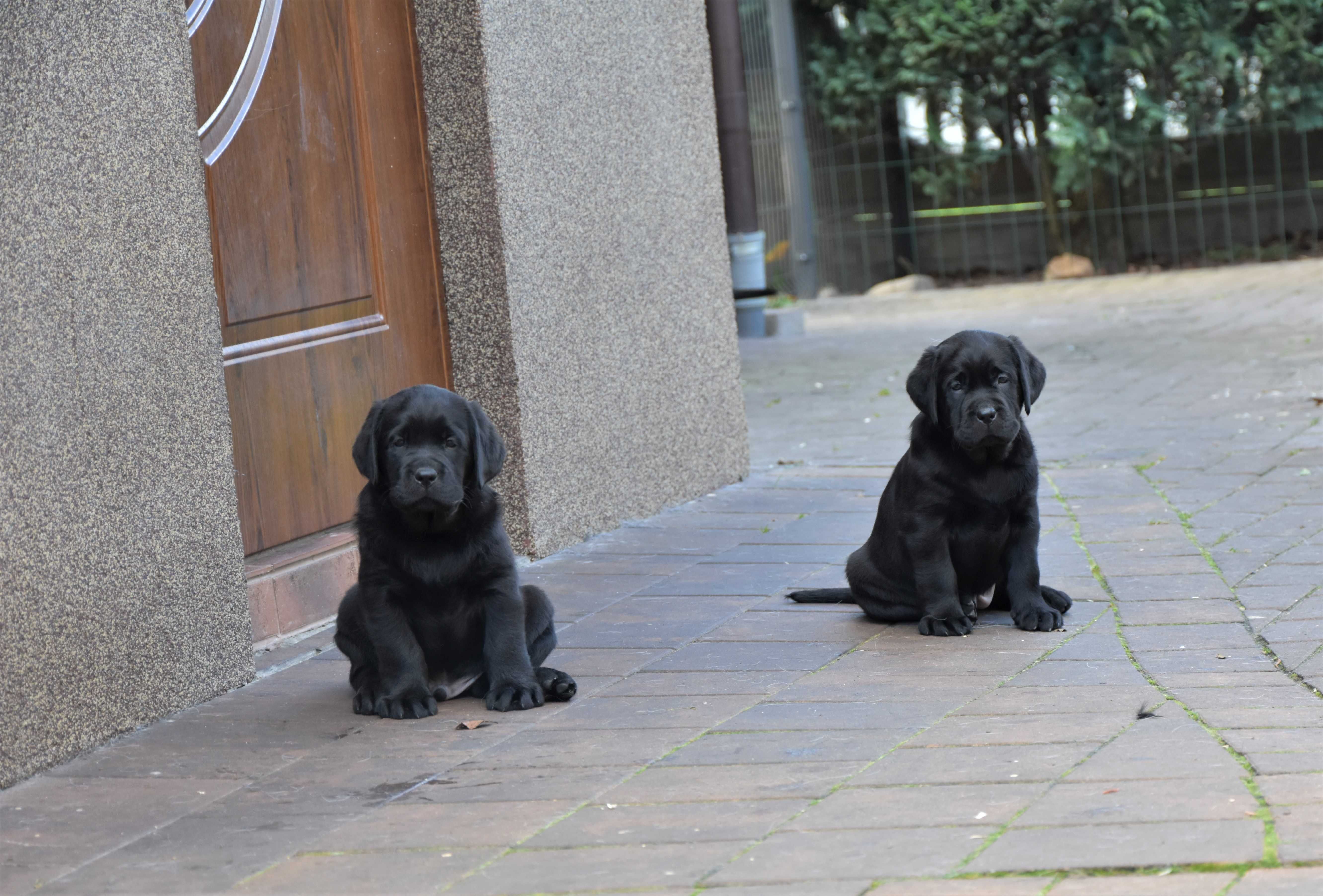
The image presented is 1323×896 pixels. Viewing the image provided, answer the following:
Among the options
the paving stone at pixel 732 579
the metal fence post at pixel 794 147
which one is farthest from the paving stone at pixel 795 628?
the metal fence post at pixel 794 147

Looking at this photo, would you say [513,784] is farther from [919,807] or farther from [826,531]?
[826,531]

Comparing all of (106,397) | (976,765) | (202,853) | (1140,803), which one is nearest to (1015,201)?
(106,397)

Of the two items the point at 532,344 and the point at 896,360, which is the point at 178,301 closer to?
the point at 532,344

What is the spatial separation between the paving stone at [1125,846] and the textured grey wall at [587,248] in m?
3.51

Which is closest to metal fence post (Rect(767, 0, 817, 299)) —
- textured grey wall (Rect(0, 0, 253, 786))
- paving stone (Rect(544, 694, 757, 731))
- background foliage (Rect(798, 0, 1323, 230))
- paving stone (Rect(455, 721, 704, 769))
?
background foliage (Rect(798, 0, 1323, 230))

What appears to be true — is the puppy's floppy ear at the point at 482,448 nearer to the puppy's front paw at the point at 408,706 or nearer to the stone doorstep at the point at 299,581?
the puppy's front paw at the point at 408,706

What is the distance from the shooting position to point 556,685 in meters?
4.29

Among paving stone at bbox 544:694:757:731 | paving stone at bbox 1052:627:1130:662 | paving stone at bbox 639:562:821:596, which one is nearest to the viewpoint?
paving stone at bbox 544:694:757:731

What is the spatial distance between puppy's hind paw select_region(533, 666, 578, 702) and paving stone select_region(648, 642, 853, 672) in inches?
13.1

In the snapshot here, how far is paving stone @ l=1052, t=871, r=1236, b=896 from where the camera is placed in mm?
2721

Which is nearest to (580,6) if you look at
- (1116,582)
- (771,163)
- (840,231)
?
(1116,582)

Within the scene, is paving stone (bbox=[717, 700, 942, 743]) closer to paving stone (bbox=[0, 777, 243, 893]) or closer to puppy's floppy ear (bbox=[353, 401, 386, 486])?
puppy's floppy ear (bbox=[353, 401, 386, 486])

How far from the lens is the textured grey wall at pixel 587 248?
616cm

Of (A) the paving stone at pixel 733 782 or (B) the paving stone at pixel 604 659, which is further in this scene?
(B) the paving stone at pixel 604 659
